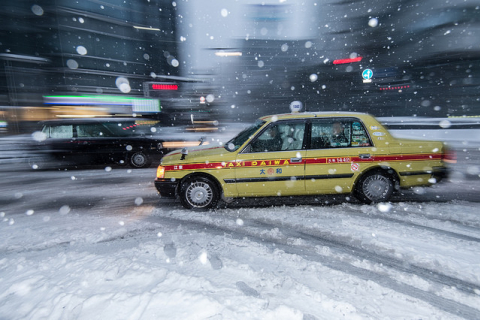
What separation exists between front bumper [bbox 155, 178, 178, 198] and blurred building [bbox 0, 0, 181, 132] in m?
17.5

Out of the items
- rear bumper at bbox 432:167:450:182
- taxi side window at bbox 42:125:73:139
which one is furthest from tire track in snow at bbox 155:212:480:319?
taxi side window at bbox 42:125:73:139

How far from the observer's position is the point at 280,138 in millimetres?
4559

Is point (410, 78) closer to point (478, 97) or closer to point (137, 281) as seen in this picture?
point (478, 97)

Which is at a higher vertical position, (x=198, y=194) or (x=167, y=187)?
(x=167, y=187)

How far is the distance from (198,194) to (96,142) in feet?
18.8

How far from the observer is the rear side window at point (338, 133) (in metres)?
4.50

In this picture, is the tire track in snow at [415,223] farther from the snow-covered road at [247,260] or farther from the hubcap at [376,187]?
the hubcap at [376,187]

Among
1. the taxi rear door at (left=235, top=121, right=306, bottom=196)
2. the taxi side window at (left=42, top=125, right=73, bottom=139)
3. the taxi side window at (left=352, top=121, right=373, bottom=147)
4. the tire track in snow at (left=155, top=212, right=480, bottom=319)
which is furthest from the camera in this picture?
the taxi side window at (left=42, top=125, right=73, bottom=139)

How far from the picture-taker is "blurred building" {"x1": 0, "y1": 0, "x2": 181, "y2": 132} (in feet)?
60.3

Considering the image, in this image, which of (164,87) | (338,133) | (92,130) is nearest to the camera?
(338,133)

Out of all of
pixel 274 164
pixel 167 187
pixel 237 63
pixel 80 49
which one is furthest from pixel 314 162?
pixel 237 63

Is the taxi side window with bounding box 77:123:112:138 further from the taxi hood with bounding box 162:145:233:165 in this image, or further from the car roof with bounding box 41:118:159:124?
the taxi hood with bounding box 162:145:233:165

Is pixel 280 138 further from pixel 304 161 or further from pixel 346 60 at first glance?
pixel 346 60

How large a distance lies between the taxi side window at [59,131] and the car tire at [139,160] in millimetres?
2001
